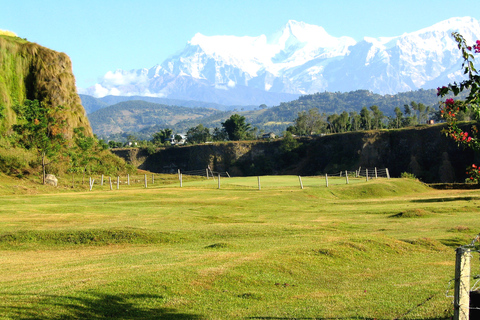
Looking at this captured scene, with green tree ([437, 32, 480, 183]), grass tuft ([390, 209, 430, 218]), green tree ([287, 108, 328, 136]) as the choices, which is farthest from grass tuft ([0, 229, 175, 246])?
green tree ([287, 108, 328, 136])

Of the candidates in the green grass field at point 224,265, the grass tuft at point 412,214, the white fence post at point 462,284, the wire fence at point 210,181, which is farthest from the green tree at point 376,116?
the white fence post at point 462,284

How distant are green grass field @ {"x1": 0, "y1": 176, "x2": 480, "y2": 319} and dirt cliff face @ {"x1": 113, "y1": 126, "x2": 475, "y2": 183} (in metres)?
77.6

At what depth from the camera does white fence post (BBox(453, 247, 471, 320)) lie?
24.1ft

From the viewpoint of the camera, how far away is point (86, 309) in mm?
9930

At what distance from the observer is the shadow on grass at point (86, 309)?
952 centimetres

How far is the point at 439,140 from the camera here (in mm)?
103312

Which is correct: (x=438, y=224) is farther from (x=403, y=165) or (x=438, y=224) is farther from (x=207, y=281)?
(x=403, y=165)

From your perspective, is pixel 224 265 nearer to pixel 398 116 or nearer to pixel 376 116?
pixel 398 116

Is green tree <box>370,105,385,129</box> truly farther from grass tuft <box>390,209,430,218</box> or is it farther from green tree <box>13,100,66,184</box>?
grass tuft <box>390,209,430,218</box>

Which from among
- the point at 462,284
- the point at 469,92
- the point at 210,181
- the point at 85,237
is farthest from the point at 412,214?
the point at 210,181

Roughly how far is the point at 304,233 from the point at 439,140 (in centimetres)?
9205

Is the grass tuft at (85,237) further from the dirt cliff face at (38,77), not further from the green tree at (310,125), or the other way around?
the green tree at (310,125)

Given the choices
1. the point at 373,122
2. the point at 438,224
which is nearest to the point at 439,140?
the point at 373,122

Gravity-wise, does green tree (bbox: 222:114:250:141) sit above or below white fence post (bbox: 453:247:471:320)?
above
